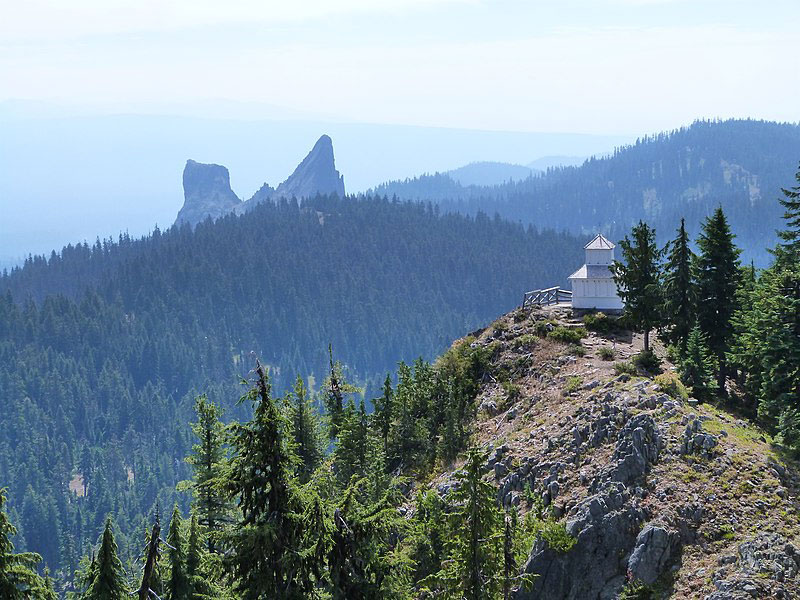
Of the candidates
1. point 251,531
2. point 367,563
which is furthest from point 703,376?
point 251,531

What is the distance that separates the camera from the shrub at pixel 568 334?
46.2 m

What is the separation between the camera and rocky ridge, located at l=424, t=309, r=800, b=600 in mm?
27016

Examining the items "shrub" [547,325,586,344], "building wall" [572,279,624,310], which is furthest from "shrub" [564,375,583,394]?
"building wall" [572,279,624,310]

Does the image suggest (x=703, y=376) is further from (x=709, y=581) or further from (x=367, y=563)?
(x=367, y=563)

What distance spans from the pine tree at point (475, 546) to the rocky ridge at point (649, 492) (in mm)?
5890

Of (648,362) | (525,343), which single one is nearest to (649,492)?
(648,362)

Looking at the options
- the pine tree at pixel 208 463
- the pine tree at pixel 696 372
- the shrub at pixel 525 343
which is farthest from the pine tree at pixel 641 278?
the pine tree at pixel 208 463

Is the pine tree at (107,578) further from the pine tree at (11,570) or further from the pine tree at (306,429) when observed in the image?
the pine tree at (306,429)

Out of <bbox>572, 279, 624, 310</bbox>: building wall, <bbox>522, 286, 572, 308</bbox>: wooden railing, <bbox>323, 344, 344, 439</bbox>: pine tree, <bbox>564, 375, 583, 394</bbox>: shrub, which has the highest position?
<bbox>572, 279, 624, 310</bbox>: building wall

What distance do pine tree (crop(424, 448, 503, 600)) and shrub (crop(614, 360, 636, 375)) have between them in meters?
16.2

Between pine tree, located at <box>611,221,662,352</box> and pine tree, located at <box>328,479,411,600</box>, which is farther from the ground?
pine tree, located at <box>611,221,662,352</box>

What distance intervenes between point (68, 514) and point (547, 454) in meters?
131

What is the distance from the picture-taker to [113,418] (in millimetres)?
197500

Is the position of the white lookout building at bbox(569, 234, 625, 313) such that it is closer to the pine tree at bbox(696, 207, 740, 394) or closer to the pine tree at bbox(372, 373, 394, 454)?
the pine tree at bbox(696, 207, 740, 394)
